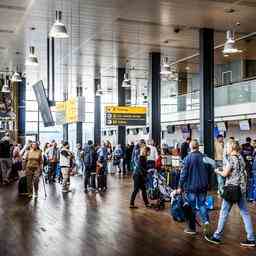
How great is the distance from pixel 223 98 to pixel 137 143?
717cm

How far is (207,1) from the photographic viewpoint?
441 inches

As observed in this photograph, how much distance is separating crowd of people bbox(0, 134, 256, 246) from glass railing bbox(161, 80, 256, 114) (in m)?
4.64

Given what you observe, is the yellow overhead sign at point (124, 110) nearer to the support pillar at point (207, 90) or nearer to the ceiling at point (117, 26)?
the ceiling at point (117, 26)

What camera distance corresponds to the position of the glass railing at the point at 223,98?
64.5 ft

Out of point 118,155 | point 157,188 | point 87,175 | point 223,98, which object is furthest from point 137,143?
point 223,98

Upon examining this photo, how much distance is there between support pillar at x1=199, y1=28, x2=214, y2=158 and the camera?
14.2m

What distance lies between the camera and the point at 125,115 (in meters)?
20.0

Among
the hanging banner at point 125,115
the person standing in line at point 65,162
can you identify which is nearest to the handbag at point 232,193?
the person standing in line at point 65,162

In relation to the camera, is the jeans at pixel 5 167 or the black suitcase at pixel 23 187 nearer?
the black suitcase at pixel 23 187

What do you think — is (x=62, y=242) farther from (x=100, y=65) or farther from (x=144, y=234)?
(x=100, y=65)

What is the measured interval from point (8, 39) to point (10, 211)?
7423 millimetres

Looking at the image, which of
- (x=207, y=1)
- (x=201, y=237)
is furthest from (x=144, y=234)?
(x=207, y=1)

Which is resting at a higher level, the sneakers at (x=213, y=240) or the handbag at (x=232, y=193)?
the handbag at (x=232, y=193)

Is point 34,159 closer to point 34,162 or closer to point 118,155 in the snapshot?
point 34,162
